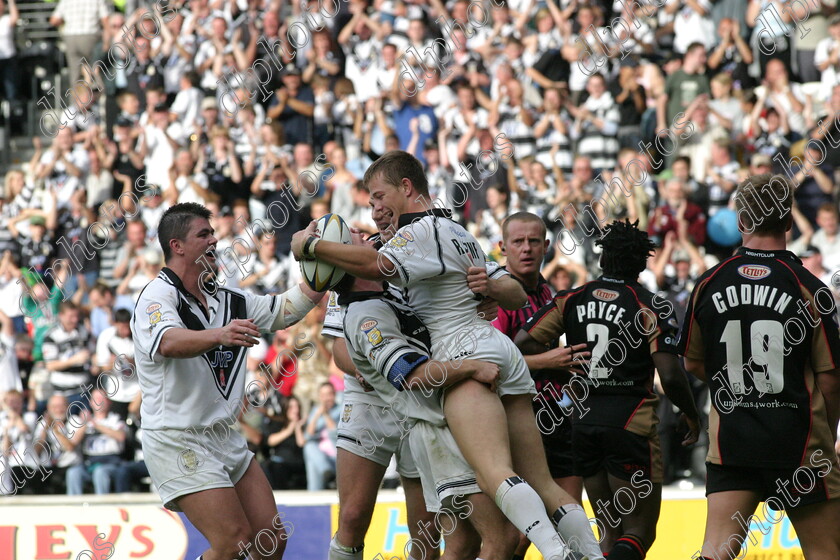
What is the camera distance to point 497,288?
6.29 m

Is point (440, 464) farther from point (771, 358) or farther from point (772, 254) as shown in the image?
point (772, 254)

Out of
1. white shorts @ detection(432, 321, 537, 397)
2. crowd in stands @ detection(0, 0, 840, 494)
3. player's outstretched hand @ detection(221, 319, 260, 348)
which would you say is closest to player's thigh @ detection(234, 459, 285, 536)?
player's outstretched hand @ detection(221, 319, 260, 348)

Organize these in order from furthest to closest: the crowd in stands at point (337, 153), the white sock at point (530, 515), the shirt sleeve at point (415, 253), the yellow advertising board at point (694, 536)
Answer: the crowd in stands at point (337, 153)
the yellow advertising board at point (694, 536)
the shirt sleeve at point (415, 253)
the white sock at point (530, 515)

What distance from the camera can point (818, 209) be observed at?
1288cm

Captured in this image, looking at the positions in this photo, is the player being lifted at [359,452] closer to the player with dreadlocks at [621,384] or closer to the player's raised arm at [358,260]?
the player with dreadlocks at [621,384]

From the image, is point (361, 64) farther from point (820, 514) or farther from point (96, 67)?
point (820, 514)

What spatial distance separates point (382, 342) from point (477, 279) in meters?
0.63

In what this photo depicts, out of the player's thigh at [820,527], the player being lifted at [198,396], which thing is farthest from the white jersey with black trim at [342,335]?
the player's thigh at [820,527]

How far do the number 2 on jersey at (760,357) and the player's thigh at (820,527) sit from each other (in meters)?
0.63

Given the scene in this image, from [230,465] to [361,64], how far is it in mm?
10962

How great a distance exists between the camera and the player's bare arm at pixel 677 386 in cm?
697

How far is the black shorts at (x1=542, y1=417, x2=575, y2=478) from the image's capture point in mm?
7582

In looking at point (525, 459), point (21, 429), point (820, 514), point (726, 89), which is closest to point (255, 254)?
point (21, 429)

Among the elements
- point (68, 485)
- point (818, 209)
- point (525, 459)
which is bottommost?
point (68, 485)
